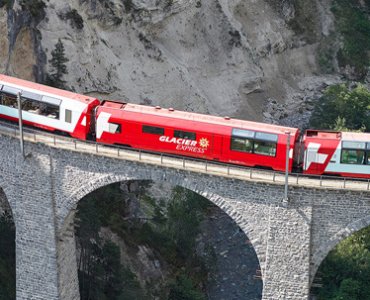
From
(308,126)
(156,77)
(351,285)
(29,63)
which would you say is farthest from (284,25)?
(351,285)

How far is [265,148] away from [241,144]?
144 centimetres

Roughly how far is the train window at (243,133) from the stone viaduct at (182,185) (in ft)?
8.25

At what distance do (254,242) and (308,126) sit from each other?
30382 millimetres

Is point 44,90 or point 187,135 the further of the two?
point 44,90

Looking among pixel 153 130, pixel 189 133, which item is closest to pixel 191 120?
pixel 189 133

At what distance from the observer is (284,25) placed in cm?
7306

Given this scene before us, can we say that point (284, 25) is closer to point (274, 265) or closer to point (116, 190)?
point (116, 190)

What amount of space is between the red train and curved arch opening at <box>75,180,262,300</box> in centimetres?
825

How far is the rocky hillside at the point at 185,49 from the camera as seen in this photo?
179 ft

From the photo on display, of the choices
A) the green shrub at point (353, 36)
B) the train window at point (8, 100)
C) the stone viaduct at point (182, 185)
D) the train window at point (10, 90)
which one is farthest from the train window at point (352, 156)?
the green shrub at point (353, 36)

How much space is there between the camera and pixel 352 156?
3959cm

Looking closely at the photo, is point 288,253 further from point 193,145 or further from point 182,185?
point 193,145

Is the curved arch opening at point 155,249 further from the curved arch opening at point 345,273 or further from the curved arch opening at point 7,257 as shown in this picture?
the curved arch opening at point 345,273

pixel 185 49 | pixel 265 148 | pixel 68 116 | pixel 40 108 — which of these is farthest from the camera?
pixel 185 49
